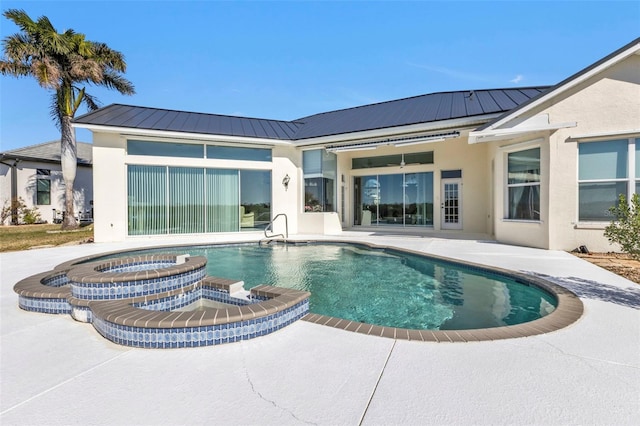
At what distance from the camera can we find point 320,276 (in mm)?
7023

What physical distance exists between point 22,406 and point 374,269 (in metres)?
6.56

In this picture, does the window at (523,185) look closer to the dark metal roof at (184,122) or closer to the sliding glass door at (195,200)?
the dark metal roof at (184,122)

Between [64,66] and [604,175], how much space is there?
22.5 meters

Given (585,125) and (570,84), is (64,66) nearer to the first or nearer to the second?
(570,84)

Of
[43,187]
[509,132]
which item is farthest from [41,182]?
[509,132]

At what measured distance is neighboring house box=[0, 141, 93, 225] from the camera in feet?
64.8

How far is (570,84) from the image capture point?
8352 millimetres

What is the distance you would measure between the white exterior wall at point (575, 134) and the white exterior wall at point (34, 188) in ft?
86.4

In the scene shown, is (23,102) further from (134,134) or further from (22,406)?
(22,406)

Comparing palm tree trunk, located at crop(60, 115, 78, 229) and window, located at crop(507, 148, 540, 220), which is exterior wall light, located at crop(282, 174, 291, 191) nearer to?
window, located at crop(507, 148, 540, 220)

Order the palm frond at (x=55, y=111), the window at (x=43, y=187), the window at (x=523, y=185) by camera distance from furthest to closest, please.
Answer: the window at (x=43, y=187) < the palm frond at (x=55, y=111) < the window at (x=523, y=185)

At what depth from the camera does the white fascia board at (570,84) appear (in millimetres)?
7801

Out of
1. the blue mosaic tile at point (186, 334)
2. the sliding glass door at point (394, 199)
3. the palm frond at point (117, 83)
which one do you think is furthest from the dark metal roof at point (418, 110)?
the palm frond at point (117, 83)

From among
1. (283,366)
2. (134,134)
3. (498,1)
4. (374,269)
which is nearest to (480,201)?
(498,1)
